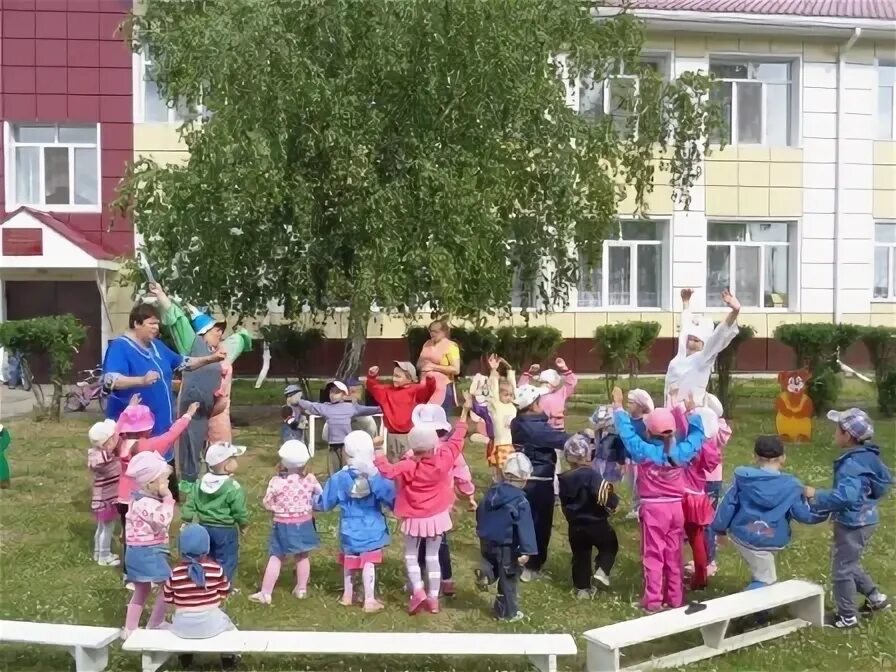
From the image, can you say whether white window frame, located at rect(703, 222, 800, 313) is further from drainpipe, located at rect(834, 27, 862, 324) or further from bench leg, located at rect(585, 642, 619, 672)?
bench leg, located at rect(585, 642, 619, 672)

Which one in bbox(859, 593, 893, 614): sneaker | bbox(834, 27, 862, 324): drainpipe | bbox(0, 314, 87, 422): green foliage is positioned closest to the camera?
bbox(859, 593, 893, 614): sneaker

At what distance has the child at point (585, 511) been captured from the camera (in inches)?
207

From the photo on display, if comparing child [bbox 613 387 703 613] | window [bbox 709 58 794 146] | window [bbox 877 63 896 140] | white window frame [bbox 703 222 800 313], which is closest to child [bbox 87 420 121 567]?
child [bbox 613 387 703 613]

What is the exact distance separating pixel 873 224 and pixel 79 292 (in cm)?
1609

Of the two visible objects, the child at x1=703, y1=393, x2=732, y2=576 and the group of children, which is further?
the child at x1=703, y1=393, x2=732, y2=576

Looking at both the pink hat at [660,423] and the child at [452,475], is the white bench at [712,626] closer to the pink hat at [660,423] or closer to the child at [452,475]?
the pink hat at [660,423]

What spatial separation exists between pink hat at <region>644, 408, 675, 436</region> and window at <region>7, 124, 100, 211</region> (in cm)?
1420

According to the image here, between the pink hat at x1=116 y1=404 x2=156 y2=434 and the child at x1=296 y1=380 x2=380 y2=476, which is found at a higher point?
the pink hat at x1=116 y1=404 x2=156 y2=434

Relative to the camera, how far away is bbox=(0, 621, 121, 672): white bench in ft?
13.7

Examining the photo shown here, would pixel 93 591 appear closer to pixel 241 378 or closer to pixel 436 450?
pixel 436 450

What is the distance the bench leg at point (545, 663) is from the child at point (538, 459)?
1.57 m

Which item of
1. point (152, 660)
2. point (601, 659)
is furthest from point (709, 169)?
point (152, 660)

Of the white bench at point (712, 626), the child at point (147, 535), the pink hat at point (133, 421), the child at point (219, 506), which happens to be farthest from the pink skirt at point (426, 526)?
the pink hat at point (133, 421)

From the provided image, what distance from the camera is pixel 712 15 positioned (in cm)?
1650
